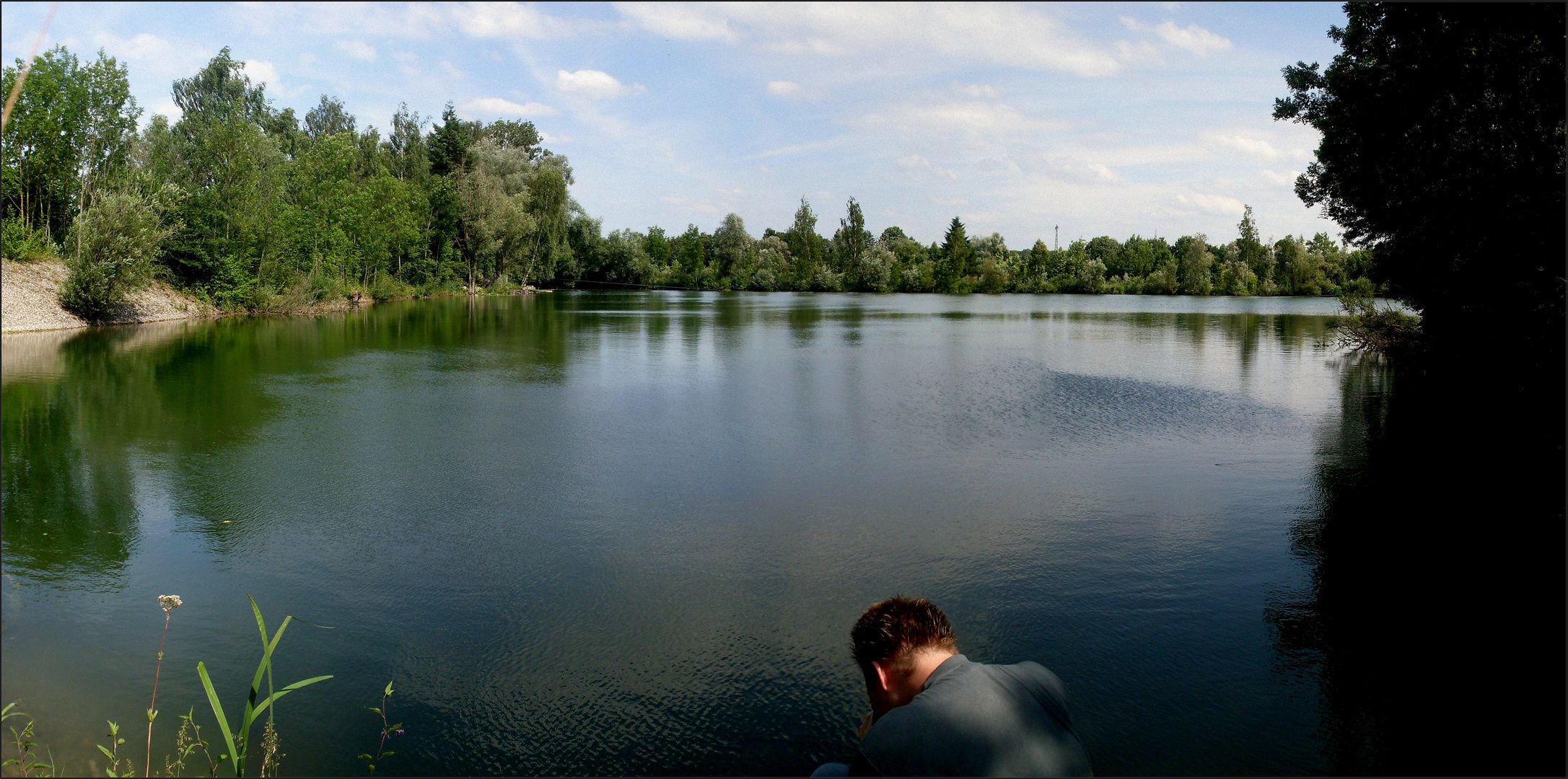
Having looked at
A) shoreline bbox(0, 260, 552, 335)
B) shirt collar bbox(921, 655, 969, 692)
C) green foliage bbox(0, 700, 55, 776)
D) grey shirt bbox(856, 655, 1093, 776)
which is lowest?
green foliage bbox(0, 700, 55, 776)

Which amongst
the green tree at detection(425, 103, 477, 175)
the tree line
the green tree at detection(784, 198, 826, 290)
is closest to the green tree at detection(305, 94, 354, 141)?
the tree line

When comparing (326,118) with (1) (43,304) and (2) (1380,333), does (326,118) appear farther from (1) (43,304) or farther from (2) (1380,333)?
(2) (1380,333)

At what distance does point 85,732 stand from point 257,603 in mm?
1440

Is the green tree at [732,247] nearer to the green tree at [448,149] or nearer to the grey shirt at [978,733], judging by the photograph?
the green tree at [448,149]

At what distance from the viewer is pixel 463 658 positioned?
4707 millimetres

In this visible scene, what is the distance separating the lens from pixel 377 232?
142 feet

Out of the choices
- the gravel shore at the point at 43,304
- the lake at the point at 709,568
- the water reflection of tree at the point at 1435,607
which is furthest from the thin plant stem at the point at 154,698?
the gravel shore at the point at 43,304

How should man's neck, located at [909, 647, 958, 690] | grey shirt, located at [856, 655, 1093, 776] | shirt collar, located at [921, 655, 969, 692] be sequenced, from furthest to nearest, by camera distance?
man's neck, located at [909, 647, 958, 690]
shirt collar, located at [921, 655, 969, 692]
grey shirt, located at [856, 655, 1093, 776]

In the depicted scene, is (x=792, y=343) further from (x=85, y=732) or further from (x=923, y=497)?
(x=85, y=732)

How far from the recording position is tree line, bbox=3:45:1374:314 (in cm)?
2572

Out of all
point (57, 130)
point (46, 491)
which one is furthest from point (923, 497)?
point (57, 130)

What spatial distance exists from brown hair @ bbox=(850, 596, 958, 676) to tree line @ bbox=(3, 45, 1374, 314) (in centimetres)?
2861

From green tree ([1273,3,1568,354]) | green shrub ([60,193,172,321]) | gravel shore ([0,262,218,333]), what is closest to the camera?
green tree ([1273,3,1568,354])

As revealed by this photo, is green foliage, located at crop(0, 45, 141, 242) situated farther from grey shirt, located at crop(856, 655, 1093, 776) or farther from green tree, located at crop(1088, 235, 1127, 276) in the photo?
green tree, located at crop(1088, 235, 1127, 276)
